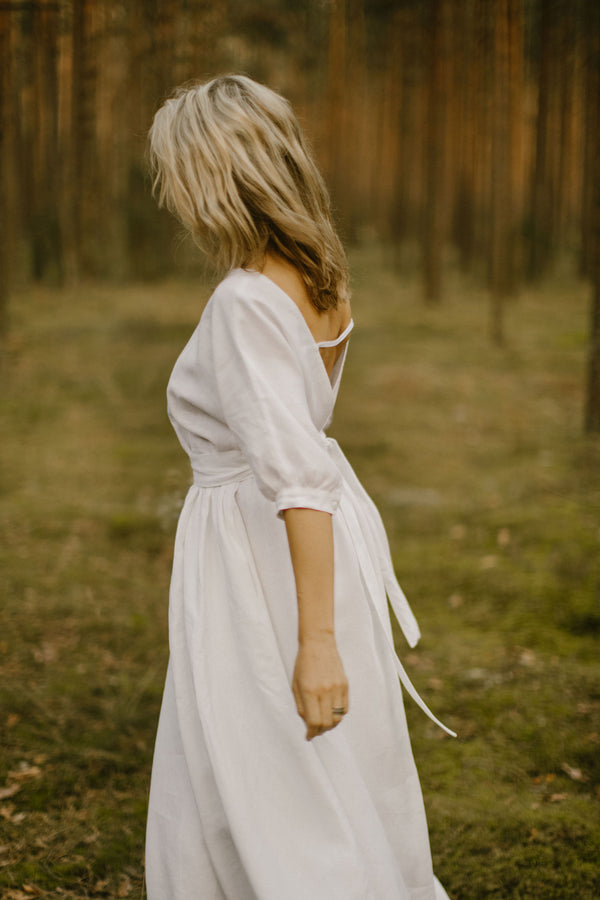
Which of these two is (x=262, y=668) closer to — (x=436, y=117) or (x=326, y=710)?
(x=326, y=710)

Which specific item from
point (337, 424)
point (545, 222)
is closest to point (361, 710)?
point (337, 424)

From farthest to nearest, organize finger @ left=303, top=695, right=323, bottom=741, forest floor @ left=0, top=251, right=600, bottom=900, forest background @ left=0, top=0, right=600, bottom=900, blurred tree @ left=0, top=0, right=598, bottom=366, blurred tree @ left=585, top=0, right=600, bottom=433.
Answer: blurred tree @ left=0, top=0, right=598, bottom=366, blurred tree @ left=585, top=0, right=600, bottom=433, forest background @ left=0, top=0, right=600, bottom=900, forest floor @ left=0, top=251, right=600, bottom=900, finger @ left=303, top=695, right=323, bottom=741

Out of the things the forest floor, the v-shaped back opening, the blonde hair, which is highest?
the blonde hair

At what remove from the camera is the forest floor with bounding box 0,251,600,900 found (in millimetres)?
2840

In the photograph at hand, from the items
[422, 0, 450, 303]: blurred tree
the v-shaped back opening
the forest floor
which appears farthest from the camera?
[422, 0, 450, 303]: blurred tree


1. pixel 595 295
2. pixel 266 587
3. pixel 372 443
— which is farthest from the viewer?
pixel 372 443

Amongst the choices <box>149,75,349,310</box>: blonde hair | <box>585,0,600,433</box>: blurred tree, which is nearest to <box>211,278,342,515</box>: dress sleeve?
<box>149,75,349,310</box>: blonde hair

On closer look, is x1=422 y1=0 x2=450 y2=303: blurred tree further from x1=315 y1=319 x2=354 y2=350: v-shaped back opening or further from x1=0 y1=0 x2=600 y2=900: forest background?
x1=315 y1=319 x2=354 y2=350: v-shaped back opening

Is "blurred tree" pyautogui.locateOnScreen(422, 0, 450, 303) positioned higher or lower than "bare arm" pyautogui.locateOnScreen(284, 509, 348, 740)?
higher

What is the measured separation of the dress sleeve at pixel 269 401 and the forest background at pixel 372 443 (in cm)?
72

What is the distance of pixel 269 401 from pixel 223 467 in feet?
1.02

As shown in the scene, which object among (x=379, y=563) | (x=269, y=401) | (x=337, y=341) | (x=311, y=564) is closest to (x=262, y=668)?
(x=311, y=564)

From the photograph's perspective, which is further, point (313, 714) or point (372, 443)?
point (372, 443)

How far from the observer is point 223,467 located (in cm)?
172
